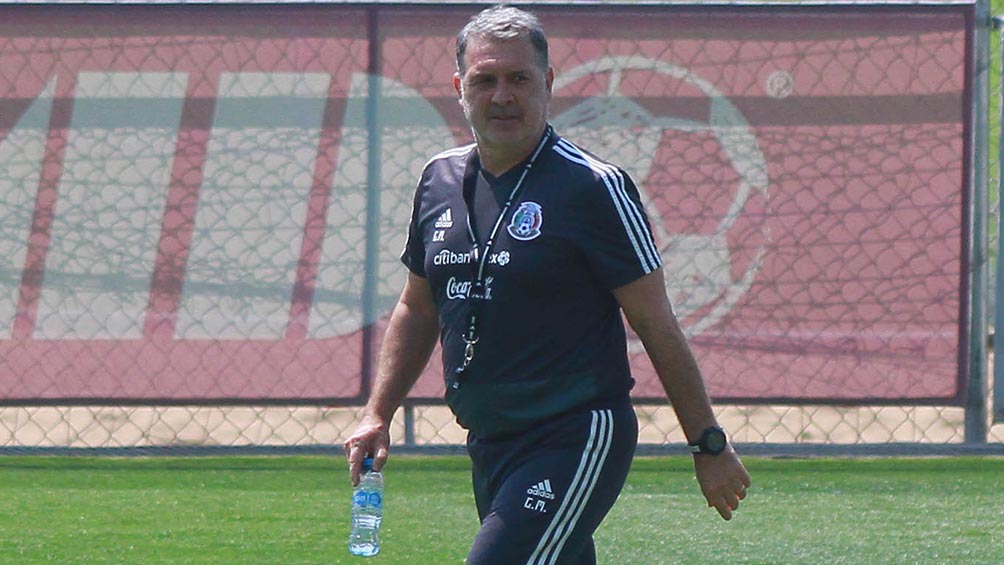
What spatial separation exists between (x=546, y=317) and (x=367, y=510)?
0.70 meters

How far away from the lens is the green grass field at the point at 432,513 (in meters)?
5.64

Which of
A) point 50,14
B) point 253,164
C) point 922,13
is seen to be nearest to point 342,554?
point 253,164

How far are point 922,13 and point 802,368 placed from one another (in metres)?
1.68

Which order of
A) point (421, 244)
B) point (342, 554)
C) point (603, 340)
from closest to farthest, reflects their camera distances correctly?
1. point (603, 340)
2. point (421, 244)
3. point (342, 554)

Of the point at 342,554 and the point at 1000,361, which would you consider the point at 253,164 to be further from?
the point at 1000,361

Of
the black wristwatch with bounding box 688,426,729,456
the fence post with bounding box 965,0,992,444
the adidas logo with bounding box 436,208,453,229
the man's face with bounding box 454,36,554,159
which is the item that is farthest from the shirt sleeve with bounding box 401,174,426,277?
the fence post with bounding box 965,0,992,444

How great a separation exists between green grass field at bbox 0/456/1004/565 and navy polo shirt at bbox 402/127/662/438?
2.09 meters

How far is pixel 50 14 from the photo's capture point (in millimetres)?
7438

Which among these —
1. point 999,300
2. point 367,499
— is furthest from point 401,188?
point 367,499

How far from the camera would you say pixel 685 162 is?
295 inches

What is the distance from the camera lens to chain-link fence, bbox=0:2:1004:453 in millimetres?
7375

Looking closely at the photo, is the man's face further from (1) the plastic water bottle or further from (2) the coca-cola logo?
(1) the plastic water bottle

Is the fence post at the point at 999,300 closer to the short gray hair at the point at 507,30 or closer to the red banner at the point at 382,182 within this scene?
the red banner at the point at 382,182

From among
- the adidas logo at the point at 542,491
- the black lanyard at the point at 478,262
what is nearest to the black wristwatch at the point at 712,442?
the adidas logo at the point at 542,491
